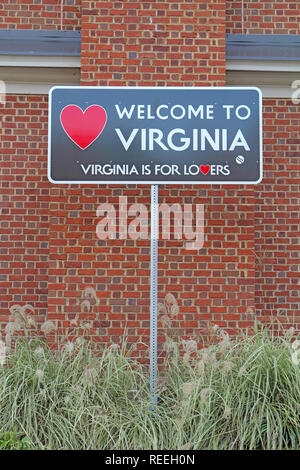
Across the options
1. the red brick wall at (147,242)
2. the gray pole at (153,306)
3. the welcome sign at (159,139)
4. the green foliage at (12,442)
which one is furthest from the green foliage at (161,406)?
the welcome sign at (159,139)

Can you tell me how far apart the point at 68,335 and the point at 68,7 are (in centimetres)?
391

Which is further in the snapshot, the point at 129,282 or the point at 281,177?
the point at 281,177

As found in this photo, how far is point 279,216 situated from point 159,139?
2247 mm

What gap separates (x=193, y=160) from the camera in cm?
518

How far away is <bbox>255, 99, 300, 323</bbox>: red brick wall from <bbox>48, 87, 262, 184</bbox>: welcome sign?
1.67 meters

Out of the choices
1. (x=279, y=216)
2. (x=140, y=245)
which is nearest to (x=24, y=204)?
(x=140, y=245)

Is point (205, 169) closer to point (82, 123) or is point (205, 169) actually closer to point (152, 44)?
point (82, 123)

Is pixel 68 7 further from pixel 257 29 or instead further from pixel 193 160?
pixel 193 160

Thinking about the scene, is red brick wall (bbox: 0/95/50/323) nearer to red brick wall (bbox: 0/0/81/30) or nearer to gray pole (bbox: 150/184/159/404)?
red brick wall (bbox: 0/0/81/30)

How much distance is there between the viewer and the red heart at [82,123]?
518cm

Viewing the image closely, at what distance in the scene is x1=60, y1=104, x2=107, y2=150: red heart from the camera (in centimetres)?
518

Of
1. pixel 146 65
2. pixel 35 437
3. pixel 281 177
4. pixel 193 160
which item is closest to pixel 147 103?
pixel 193 160

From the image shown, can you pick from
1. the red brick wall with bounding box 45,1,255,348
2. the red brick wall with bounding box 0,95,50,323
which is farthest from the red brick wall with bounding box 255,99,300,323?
the red brick wall with bounding box 0,95,50,323
